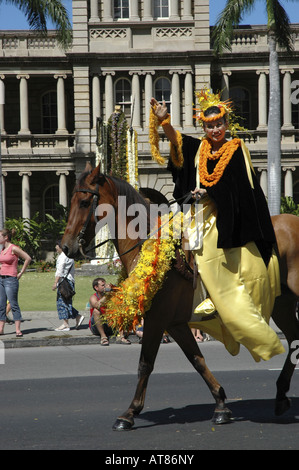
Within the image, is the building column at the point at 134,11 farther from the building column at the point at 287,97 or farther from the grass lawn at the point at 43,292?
the grass lawn at the point at 43,292

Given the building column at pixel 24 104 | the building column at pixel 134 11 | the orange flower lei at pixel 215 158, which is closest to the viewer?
the orange flower lei at pixel 215 158

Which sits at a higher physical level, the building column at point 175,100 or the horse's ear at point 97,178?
the building column at point 175,100

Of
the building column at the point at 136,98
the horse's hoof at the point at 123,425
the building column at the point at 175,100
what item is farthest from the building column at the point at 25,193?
the horse's hoof at the point at 123,425

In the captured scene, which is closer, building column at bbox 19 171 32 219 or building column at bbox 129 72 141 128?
building column at bbox 129 72 141 128

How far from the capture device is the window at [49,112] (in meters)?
37.4

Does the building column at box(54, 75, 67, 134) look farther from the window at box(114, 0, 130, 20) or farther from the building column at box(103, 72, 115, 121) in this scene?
the window at box(114, 0, 130, 20)

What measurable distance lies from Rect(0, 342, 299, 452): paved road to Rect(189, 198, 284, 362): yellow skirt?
2.59 ft

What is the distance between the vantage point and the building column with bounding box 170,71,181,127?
3441 centimetres

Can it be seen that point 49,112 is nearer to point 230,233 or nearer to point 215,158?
point 215,158

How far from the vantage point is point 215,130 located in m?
6.11

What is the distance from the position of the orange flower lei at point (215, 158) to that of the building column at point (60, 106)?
30.2 m

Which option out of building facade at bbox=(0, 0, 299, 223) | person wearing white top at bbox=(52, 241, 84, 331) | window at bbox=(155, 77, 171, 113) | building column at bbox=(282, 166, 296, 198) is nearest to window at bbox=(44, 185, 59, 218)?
building facade at bbox=(0, 0, 299, 223)

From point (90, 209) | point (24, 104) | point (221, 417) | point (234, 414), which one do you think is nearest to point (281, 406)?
point (234, 414)

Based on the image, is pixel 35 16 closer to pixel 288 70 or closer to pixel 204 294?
pixel 288 70
